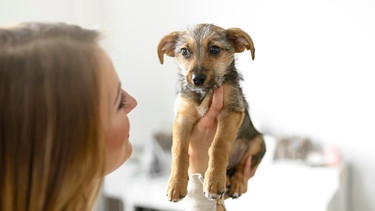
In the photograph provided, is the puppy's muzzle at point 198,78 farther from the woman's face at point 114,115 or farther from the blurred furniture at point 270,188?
the blurred furniture at point 270,188

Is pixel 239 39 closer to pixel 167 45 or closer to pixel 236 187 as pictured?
pixel 167 45

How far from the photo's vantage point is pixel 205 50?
0.85 m

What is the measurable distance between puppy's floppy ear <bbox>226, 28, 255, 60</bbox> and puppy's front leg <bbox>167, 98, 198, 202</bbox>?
0.14 meters

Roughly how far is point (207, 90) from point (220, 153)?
0.12m

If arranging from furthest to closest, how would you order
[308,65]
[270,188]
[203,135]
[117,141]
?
[308,65], [270,188], [203,135], [117,141]

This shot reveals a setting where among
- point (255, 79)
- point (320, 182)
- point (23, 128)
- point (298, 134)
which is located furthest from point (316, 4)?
point (23, 128)

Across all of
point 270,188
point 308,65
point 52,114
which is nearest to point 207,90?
point 52,114

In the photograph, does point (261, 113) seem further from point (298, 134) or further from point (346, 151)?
point (346, 151)

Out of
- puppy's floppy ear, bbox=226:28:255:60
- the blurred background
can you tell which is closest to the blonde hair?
puppy's floppy ear, bbox=226:28:255:60

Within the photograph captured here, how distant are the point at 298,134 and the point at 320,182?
437mm

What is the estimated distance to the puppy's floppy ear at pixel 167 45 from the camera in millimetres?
847

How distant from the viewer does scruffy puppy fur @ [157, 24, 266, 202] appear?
803 millimetres

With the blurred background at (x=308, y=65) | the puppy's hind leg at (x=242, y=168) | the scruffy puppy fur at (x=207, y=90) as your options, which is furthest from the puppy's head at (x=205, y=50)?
the blurred background at (x=308, y=65)

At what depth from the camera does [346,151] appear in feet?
8.75
